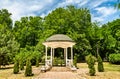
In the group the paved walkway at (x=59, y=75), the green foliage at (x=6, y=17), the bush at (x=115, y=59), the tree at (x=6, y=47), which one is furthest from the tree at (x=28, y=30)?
the paved walkway at (x=59, y=75)

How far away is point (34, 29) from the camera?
170ft

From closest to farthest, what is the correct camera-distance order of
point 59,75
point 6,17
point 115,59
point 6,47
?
point 59,75 → point 6,47 → point 115,59 → point 6,17

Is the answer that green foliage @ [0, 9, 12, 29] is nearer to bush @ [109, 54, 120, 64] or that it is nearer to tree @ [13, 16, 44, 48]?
tree @ [13, 16, 44, 48]

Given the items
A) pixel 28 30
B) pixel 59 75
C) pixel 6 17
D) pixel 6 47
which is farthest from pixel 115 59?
pixel 6 17

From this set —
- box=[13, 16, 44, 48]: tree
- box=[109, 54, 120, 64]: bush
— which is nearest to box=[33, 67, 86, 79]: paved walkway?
box=[109, 54, 120, 64]: bush

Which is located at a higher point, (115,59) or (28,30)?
(28,30)

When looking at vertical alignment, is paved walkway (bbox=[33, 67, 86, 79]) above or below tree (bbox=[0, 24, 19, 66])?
below

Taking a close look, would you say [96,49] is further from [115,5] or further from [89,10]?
[115,5]

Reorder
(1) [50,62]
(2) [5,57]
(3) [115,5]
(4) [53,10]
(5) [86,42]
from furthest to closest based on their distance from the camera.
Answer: (4) [53,10]
(5) [86,42]
(2) [5,57]
(1) [50,62]
(3) [115,5]

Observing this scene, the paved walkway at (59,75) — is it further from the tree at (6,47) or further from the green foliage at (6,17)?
the green foliage at (6,17)

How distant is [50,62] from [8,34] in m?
8.68

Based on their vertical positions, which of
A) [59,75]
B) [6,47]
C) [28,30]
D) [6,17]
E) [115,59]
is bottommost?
[59,75]

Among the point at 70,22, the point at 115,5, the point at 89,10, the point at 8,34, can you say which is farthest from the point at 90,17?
the point at 115,5

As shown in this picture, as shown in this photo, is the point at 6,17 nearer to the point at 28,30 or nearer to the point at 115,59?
the point at 28,30
